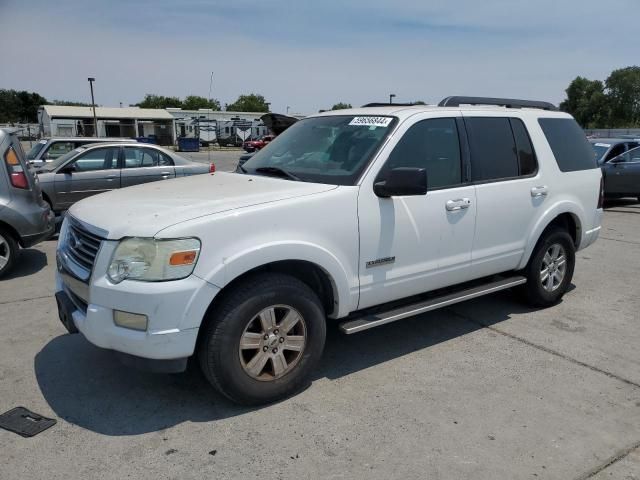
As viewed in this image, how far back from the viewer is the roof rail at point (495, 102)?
15.1ft

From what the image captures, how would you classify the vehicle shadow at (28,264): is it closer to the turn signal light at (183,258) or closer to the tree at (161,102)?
the turn signal light at (183,258)

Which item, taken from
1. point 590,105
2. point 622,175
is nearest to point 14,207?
point 622,175

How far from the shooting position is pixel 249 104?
107 m

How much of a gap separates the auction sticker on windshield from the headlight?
175 centimetres

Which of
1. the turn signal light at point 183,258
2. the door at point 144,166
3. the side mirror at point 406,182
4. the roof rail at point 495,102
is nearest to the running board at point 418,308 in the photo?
the side mirror at point 406,182

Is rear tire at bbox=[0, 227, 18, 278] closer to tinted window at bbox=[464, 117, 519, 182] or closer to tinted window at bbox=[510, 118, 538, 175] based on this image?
tinted window at bbox=[464, 117, 519, 182]

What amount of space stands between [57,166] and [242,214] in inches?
297

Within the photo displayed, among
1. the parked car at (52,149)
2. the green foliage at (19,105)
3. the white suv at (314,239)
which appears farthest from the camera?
the green foliage at (19,105)

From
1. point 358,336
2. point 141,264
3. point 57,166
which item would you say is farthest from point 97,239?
point 57,166

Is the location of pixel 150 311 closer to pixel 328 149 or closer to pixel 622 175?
pixel 328 149

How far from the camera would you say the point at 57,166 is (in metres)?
9.27

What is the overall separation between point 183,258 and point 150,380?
49.4 inches

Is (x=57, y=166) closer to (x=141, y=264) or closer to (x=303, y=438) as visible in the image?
(x=141, y=264)

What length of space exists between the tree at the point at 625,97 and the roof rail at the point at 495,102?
9169 centimetres
